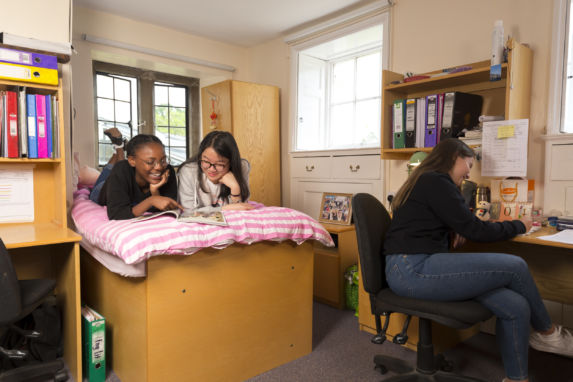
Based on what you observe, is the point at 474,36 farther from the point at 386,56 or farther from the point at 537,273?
the point at 537,273

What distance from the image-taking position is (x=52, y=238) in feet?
5.62

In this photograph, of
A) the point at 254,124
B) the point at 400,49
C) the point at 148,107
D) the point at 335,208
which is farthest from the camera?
the point at 148,107

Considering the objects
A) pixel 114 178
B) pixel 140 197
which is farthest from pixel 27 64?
pixel 140 197

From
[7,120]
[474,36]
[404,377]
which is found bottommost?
[404,377]

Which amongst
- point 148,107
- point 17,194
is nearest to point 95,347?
point 17,194

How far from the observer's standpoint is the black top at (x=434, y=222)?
1549mm

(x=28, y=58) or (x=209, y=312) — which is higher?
(x=28, y=58)

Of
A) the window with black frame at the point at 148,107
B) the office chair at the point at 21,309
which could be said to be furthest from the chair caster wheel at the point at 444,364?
the window with black frame at the point at 148,107

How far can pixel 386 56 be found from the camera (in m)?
2.97

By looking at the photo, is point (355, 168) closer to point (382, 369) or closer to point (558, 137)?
point (558, 137)

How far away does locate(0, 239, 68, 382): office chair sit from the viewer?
1.46 m

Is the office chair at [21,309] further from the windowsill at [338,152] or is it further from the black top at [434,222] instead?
the windowsill at [338,152]

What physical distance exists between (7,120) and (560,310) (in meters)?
3.00

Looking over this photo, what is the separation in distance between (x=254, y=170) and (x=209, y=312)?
2.13 metres
